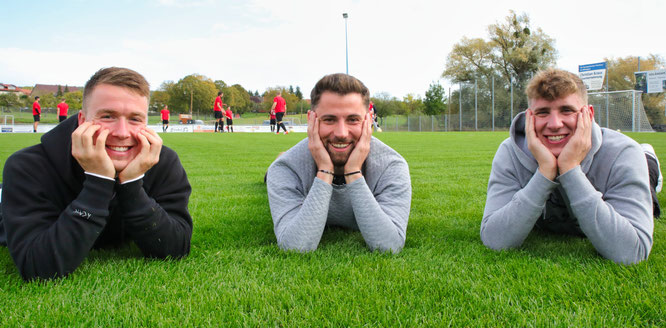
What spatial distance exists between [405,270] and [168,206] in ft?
4.76

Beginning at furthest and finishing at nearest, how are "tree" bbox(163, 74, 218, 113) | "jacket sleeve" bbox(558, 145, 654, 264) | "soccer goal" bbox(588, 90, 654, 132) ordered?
1. "tree" bbox(163, 74, 218, 113)
2. "soccer goal" bbox(588, 90, 654, 132)
3. "jacket sleeve" bbox(558, 145, 654, 264)

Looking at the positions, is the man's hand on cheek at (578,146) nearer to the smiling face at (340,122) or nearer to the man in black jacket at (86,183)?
the smiling face at (340,122)

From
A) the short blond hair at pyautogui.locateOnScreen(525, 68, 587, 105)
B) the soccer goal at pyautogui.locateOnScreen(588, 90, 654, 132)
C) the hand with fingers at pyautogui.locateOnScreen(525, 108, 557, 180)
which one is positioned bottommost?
the hand with fingers at pyautogui.locateOnScreen(525, 108, 557, 180)

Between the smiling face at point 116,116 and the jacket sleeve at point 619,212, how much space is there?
8.02 feet

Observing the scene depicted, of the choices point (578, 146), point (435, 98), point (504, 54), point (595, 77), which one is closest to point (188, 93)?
point (435, 98)

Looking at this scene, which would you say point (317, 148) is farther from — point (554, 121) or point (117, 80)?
point (554, 121)

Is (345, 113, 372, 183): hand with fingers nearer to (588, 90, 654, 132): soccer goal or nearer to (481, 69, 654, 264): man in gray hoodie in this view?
(481, 69, 654, 264): man in gray hoodie

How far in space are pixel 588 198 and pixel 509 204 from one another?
0.44 metres

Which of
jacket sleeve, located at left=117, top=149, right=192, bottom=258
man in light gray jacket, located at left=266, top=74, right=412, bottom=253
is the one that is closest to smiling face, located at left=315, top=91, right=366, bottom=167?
man in light gray jacket, located at left=266, top=74, right=412, bottom=253

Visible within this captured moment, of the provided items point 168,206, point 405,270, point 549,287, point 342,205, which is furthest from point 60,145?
point 549,287

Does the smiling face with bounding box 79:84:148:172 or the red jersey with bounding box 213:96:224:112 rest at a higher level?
the red jersey with bounding box 213:96:224:112

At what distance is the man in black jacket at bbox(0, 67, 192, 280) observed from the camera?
82.5 inches

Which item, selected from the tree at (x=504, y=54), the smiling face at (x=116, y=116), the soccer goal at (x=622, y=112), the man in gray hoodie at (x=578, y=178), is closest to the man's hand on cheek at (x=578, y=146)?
the man in gray hoodie at (x=578, y=178)

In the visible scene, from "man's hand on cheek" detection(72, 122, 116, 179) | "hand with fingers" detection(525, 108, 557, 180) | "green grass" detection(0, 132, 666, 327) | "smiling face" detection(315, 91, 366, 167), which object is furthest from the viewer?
"smiling face" detection(315, 91, 366, 167)
